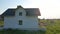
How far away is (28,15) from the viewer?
31.8 meters

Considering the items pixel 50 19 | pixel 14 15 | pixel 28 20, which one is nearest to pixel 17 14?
pixel 14 15

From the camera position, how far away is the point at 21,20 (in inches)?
1261

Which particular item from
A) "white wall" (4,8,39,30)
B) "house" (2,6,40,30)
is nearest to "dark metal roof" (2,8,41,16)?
"house" (2,6,40,30)

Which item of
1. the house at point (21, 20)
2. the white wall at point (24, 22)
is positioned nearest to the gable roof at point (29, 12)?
the house at point (21, 20)

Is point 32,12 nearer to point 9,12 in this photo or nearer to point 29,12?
point 29,12

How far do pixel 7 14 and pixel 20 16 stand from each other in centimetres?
276

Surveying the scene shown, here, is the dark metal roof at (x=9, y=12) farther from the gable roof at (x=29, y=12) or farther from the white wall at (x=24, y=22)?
the white wall at (x=24, y=22)

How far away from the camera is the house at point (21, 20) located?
31.7 metres

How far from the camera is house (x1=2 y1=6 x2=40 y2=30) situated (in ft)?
104

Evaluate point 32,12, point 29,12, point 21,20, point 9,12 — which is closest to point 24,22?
point 21,20

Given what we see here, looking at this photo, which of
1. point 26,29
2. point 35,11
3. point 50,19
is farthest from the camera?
point 50,19

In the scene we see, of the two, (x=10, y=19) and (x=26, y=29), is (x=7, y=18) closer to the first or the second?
(x=10, y=19)

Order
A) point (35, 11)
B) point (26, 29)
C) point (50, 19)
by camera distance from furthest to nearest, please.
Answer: point (50, 19), point (35, 11), point (26, 29)

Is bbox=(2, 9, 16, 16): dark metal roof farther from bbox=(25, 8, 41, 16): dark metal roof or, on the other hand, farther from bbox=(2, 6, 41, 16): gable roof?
bbox=(25, 8, 41, 16): dark metal roof
